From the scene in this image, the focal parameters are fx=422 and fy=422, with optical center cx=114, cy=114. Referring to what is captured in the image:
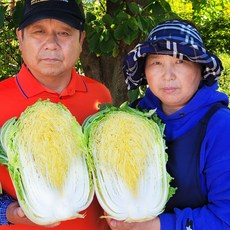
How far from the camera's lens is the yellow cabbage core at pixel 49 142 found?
1.88 meters

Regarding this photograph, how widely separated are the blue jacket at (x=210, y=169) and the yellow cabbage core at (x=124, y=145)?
169 mm

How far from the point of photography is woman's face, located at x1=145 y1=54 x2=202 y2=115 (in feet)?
6.49

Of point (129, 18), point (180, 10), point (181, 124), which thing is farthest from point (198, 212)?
point (180, 10)

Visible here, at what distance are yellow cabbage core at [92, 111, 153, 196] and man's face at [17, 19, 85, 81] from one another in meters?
0.49

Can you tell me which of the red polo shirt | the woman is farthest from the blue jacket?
the red polo shirt

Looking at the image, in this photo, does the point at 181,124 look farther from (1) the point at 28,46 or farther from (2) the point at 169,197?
(1) the point at 28,46

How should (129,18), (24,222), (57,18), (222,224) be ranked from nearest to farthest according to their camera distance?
(222,224) < (24,222) < (57,18) < (129,18)

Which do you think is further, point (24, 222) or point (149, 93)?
point (149, 93)

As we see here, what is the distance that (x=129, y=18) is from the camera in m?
2.79

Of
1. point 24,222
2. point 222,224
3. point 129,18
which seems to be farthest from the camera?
point 129,18

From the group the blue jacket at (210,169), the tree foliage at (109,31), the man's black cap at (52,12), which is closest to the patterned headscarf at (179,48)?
the blue jacket at (210,169)

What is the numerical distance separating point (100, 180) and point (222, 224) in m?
0.58

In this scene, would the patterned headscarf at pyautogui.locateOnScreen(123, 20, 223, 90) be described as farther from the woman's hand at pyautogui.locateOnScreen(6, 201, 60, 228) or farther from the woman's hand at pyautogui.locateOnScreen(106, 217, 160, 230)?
the woman's hand at pyautogui.locateOnScreen(6, 201, 60, 228)

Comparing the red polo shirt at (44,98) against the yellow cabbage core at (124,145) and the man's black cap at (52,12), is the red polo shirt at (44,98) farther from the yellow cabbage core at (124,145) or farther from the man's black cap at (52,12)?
the yellow cabbage core at (124,145)
